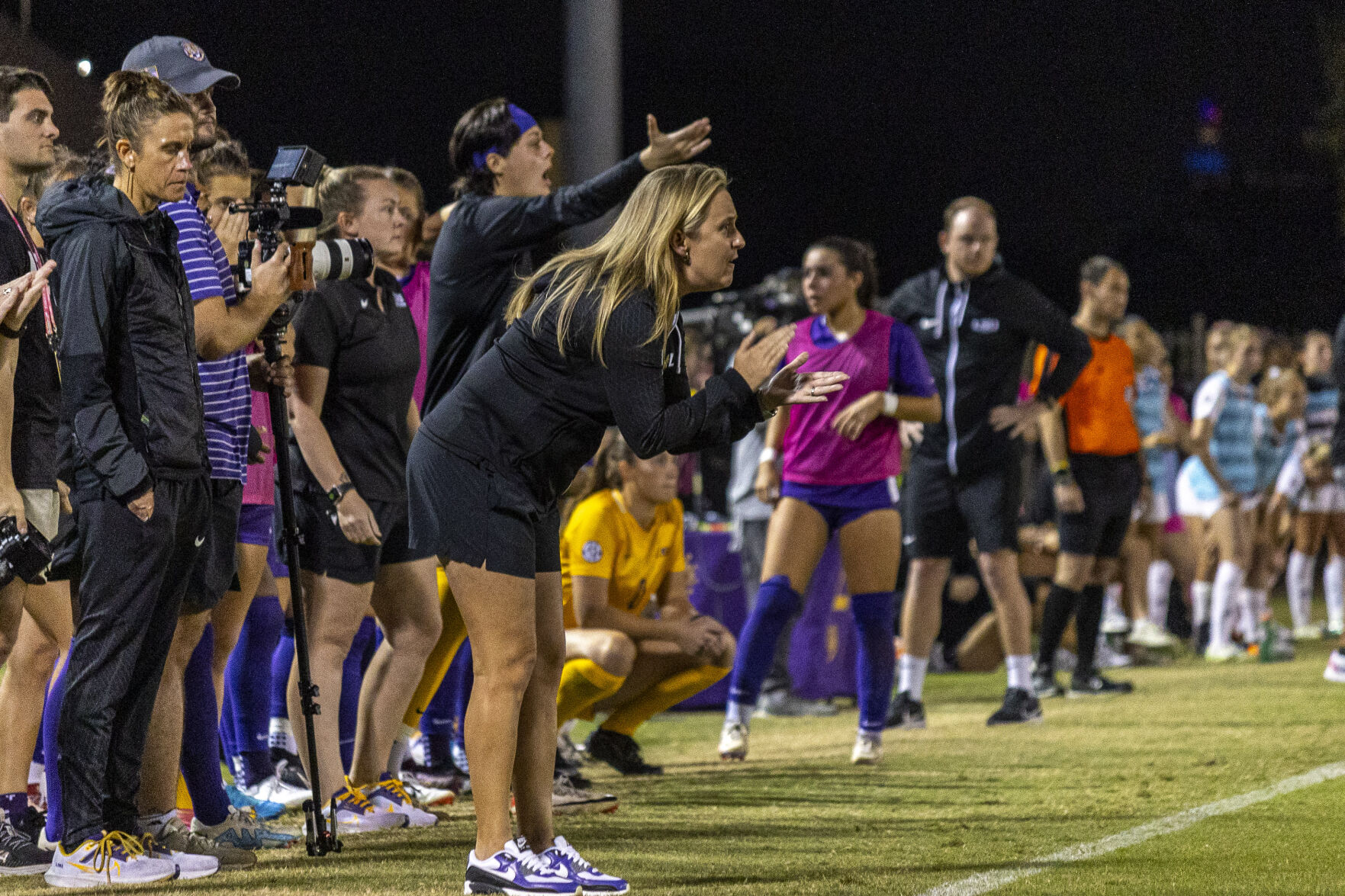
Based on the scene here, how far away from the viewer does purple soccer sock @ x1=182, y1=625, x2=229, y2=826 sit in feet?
14.1

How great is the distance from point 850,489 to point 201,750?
2.99 metres

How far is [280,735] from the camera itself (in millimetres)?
5379

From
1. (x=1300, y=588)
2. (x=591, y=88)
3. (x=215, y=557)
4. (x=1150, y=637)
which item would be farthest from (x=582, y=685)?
(x=1300, y=588)

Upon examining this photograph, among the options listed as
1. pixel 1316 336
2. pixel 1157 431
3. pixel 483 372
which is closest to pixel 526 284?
pixel 483 372

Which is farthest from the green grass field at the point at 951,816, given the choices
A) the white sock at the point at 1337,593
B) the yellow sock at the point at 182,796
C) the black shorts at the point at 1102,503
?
the white sock at the point at 1337,593

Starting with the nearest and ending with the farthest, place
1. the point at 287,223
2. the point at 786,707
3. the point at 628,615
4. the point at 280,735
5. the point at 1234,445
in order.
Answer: the point at 287,223 < the point at 280,735 < the point at 628,615 < the point at 786,707 < the point at 1234,445

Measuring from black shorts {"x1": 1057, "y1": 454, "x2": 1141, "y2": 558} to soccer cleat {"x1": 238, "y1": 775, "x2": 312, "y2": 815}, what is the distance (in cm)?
479

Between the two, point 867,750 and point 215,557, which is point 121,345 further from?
point 867,750

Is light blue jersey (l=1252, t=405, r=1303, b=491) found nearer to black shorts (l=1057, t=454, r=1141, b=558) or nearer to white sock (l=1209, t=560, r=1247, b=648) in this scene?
white sock (l=1209, t=560, r=1247, b=648)

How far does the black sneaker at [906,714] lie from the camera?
7359 millimetres

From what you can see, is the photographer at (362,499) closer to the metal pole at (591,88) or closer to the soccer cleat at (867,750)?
the metal pole at (591,88)

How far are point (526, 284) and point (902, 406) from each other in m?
2.95

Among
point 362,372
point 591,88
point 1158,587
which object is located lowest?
point 1158,587

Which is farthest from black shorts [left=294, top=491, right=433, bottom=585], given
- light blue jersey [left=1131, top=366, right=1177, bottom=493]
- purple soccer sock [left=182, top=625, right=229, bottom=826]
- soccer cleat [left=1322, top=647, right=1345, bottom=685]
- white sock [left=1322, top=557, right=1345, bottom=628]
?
white sock [left=1322, top=557, right=1345, bottom=628]
